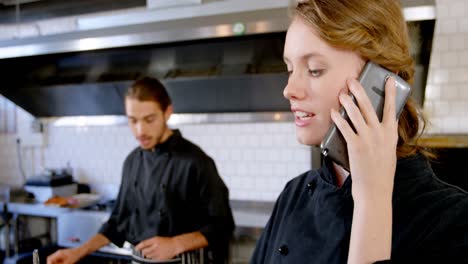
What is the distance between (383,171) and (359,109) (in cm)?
12

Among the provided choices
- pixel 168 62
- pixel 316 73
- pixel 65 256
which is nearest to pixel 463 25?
pixel 168 62

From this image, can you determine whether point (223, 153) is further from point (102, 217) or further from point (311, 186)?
point (311, 186)

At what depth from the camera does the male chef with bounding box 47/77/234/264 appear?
2121 millimetres

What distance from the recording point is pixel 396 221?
0.84m

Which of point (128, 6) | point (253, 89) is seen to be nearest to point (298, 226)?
point (253, 89)

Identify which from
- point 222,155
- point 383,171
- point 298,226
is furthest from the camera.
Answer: point 222,155

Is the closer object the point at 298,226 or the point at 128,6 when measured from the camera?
the point at 298,226

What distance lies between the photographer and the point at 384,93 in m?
0.78

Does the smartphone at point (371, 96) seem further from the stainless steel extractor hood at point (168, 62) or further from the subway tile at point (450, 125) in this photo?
the subway tile at point (450, 125)

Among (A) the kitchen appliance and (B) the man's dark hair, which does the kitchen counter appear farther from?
(B) the man's dark hair

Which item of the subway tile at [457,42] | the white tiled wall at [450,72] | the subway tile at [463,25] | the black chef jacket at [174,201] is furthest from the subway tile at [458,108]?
the black chef jacket at [174,201]

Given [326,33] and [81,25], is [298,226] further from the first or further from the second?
[81,25]

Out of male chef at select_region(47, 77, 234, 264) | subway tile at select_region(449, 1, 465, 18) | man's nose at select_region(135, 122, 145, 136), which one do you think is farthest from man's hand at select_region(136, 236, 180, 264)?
subway tile at select_region(449, 1, 465, 18)

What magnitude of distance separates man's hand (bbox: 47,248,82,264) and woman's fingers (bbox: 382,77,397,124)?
5.45 feet
